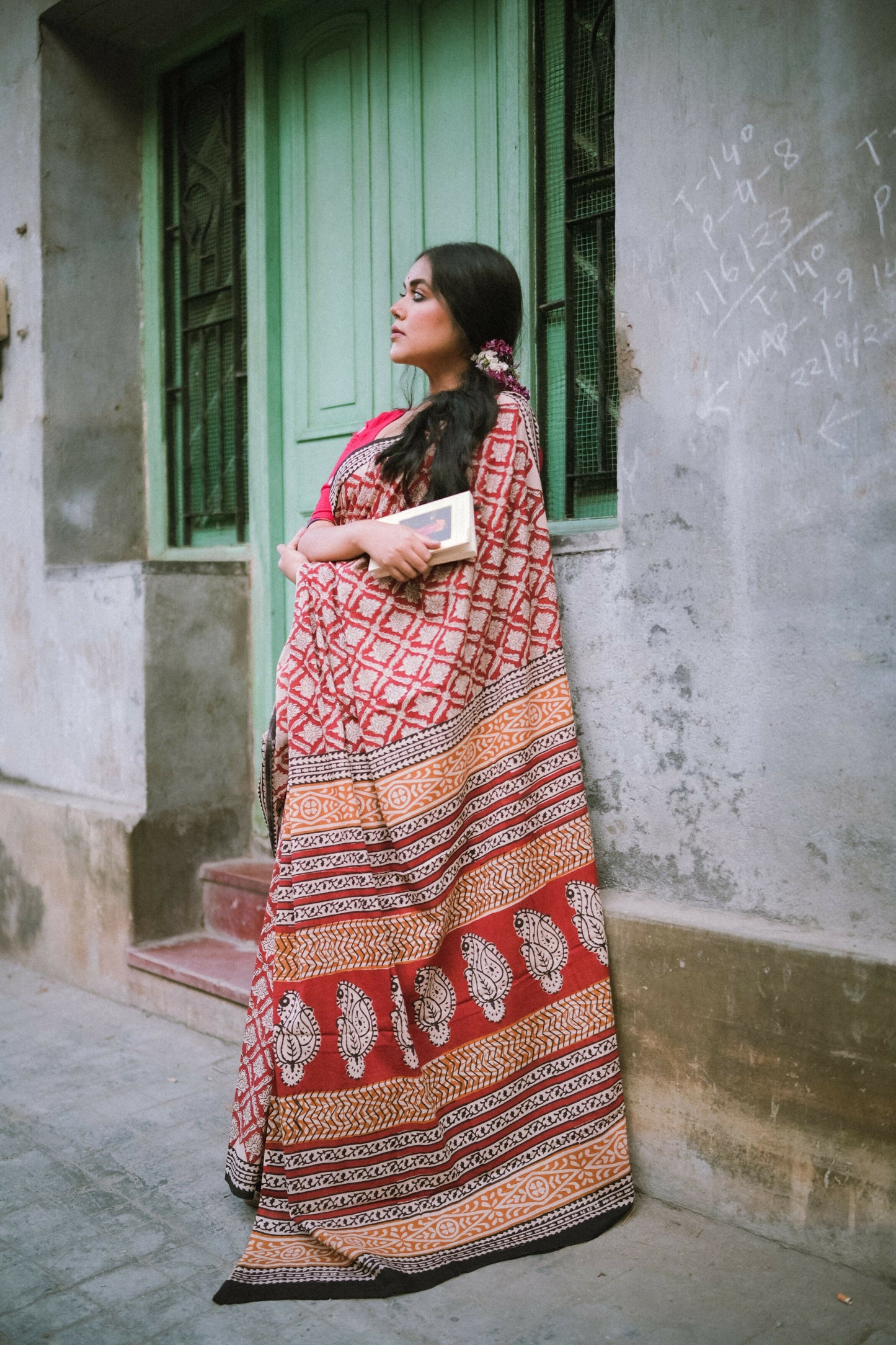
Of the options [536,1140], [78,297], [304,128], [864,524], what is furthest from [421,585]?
[78,297]

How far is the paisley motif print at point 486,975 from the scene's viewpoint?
2.36 metres

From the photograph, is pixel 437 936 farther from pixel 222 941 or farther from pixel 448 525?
pixel 222 941

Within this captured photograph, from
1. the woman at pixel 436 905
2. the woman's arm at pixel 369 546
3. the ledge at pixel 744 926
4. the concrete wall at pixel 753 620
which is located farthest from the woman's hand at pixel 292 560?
the ledge at pixel 744 926

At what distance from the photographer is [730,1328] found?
1938 millimetres

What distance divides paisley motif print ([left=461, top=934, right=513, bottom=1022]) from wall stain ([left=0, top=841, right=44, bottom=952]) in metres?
2.28

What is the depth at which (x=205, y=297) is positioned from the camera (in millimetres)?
4145

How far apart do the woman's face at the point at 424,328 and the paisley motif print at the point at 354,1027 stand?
1.41 metres

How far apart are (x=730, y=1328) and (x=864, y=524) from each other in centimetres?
146

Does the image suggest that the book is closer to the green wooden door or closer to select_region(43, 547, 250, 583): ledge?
the green wooden door

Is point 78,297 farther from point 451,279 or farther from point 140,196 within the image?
point 451,279

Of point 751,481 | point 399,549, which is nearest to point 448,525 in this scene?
point 399,549

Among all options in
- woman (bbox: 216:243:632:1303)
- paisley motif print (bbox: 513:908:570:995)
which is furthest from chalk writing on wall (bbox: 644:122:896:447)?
paisley motif print (bbox: 513:908:570:995)

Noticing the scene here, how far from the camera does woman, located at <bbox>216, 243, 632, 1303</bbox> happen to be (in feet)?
7.50

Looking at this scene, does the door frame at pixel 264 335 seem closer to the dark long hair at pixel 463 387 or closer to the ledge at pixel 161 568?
the ledge at pixel 161 568
